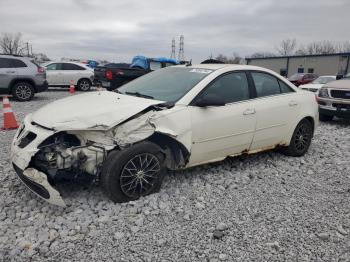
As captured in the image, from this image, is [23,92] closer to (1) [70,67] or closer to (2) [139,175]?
(1) [70,67]

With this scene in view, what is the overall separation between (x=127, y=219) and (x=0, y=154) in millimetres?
2987

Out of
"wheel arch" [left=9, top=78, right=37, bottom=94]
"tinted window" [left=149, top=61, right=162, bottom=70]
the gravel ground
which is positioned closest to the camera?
the gravel ground

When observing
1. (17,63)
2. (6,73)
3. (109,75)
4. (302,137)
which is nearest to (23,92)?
(6,73)

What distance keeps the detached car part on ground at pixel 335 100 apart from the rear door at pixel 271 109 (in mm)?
4053

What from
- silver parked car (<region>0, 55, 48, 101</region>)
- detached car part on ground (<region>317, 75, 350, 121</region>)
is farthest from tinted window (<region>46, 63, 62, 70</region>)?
detached car part on ground (<region>317, 75, 350, 121</region>)

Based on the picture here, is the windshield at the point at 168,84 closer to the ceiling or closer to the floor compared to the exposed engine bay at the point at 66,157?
closer to the ceiling

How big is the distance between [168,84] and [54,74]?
41.9 feet

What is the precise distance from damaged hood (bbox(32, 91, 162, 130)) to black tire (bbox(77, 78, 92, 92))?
497 inches

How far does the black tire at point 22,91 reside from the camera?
11654 mm

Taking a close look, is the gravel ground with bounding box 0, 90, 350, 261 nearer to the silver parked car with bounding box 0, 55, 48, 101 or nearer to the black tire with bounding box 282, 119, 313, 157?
the black tire with bounding box 282, 119, 313, 157

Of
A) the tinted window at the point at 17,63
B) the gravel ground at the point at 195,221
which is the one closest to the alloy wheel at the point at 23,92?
the tinted window at the point at 17,63

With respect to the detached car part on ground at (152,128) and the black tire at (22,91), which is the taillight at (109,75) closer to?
the black tire at (22,91)

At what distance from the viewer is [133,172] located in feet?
11.7

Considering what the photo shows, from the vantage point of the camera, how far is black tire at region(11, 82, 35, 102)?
38.2 ft
